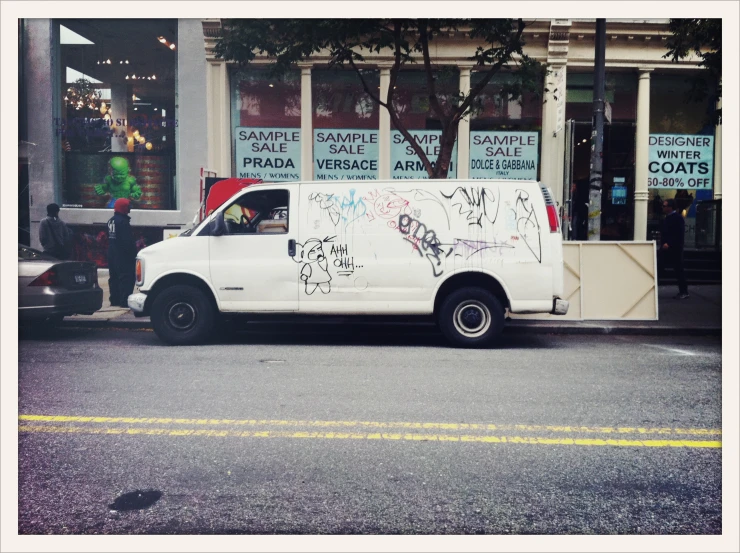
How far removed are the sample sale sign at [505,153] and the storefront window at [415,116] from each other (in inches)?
39.7

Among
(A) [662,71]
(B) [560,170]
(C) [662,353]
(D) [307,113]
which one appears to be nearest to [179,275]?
(C) [662,353]

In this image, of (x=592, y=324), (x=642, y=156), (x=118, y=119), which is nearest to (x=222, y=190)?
(x=118, y=119)

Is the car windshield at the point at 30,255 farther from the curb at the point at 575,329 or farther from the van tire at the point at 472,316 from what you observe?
the van tire at the point at 472,316

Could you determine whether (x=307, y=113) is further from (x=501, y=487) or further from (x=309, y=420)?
(x=501, y=487)

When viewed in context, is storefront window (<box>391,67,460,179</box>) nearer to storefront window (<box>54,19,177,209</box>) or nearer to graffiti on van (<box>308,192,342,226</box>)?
storefront window (<box>54,19,177,209</box>)

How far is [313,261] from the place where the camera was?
856 cm

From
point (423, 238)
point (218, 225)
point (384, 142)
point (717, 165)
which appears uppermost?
point (384, 142)

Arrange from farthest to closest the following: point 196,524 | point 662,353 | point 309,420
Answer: point 662,353, point 309,420, point 196,524

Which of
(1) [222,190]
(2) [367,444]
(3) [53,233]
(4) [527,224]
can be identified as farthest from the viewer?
(1) [222,190]

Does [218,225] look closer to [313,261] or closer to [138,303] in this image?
[313,261]

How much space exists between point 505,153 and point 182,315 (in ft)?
30.7

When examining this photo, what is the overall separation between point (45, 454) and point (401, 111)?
12196mm

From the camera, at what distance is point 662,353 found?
8.28 meters

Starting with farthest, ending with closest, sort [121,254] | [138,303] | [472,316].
A: [121,254], [138,303], [472,316]
